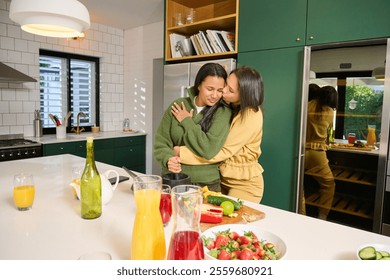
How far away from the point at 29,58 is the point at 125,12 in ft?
4.48

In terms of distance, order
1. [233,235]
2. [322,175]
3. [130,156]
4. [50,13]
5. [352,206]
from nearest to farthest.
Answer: [233,235] → [50,13] → [352,206] → [322,175] → [130,156]

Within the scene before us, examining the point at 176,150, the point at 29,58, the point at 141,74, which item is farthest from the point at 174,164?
the point at 141,74

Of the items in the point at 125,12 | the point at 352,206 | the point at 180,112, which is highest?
the point at 125,12

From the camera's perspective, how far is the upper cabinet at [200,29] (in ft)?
10.0

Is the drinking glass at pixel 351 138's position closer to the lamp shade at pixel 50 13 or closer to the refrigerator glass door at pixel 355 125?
the refrigerator glass door at pixel 355 125

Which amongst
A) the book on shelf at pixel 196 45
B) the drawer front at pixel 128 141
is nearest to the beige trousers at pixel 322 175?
the book on shelf at pixel 196 45

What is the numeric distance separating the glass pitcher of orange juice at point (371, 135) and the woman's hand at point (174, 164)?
144 cm

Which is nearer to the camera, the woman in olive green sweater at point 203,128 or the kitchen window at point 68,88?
the woman in olive green sweater at point 203,128

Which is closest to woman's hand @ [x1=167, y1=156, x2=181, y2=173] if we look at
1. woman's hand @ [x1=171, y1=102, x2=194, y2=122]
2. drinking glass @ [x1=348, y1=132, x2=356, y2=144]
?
woman's hand @ [x1=171, y1=102, x2=194, y2=122]

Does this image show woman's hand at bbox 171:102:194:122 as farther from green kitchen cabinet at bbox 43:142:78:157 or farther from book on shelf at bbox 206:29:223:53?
green kitchen cabinet at bbox 43:142:78:157

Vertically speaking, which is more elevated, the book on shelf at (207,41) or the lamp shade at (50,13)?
the book on shelf at (207,41)

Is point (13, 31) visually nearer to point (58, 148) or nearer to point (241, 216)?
point (58, 148)

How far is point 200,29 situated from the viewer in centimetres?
342

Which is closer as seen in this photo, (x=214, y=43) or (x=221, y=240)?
(x=221, y=240)
